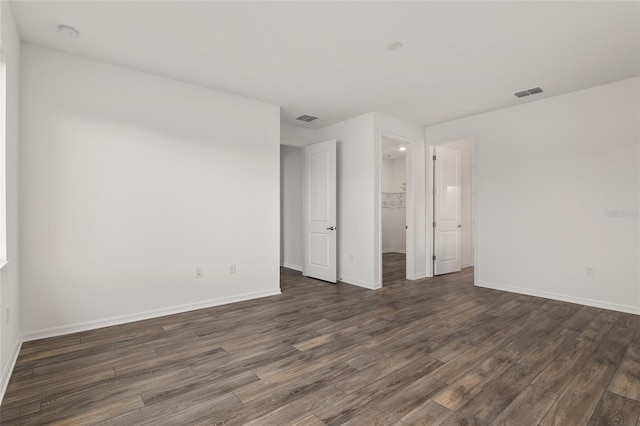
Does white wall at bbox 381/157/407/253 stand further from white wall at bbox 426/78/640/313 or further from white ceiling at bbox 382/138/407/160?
white wall at bbox 426/78/640/313

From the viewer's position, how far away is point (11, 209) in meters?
2.49

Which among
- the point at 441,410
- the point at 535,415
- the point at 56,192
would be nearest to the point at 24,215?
the point at 56,192

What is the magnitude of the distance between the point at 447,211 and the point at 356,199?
1970 mm

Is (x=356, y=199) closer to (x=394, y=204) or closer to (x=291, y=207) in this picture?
(x=291, y=207)

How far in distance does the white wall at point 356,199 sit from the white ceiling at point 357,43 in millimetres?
996

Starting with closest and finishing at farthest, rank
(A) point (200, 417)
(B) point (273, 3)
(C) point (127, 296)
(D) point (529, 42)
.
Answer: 1. (A) point (200, 417)
2. (B) point (273, 3)
3. (D) point (529, 42)
4. (C) point (127, 296)

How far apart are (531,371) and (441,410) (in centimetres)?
97

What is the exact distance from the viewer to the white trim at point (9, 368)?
205cm

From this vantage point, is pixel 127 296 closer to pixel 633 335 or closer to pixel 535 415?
pixel 535 415

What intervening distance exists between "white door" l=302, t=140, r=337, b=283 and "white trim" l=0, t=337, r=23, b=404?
375 cm

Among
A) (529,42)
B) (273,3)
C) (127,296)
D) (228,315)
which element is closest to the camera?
(273,3)

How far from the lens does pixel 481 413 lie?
187cm

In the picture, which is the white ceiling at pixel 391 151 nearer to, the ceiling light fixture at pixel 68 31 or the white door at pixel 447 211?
the white door at pixel 447 211

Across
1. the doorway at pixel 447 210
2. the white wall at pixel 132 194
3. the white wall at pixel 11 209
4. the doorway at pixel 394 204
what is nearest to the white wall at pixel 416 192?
the doorway at pixel 447 210
